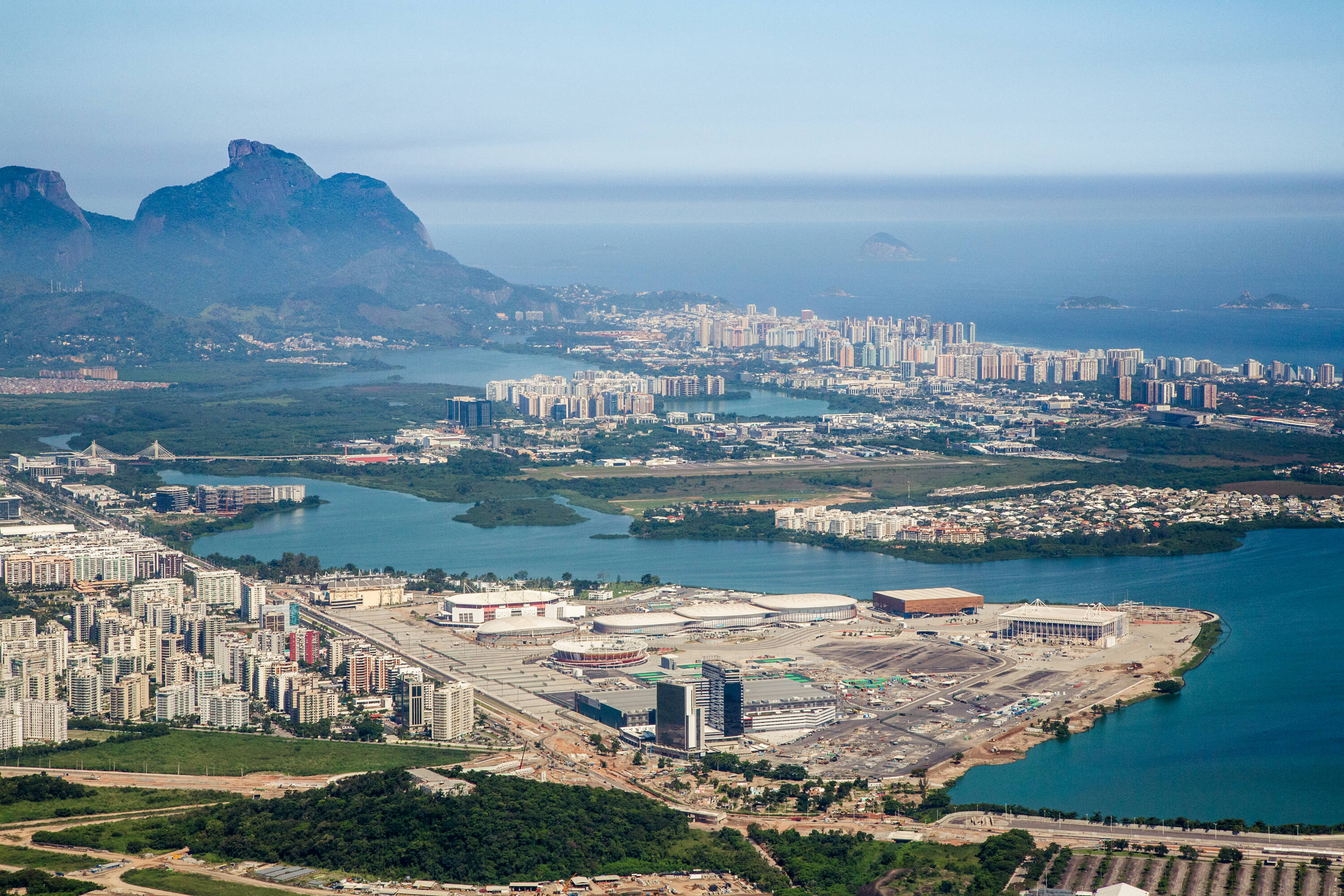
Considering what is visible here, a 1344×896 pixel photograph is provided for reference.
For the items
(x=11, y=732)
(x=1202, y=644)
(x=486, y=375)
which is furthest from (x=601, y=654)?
(x=486, y=375)

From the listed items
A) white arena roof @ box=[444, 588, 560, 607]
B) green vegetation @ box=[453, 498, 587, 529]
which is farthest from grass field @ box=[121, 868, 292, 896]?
green vegetation @ box=[453, 498, 587, 529]

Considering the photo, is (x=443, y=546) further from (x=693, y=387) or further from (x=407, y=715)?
(x=693, y=387)

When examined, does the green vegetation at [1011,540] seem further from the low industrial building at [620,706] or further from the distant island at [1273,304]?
the distant island at [1273,304]

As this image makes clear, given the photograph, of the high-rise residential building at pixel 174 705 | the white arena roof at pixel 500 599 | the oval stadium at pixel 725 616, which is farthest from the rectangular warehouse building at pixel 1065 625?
the high-rise residential building at pixel 174 705

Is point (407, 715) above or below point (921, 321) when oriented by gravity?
below

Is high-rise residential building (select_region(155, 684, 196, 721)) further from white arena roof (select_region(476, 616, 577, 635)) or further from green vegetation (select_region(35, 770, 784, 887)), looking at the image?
white arena roof (select_region(476, 616, 577, 635))

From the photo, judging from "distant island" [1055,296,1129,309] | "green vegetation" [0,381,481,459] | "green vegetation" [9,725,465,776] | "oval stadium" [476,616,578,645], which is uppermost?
"distant island" [1055,296,1129,309]

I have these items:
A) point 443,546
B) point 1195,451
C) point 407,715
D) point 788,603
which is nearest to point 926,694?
point 788,603
